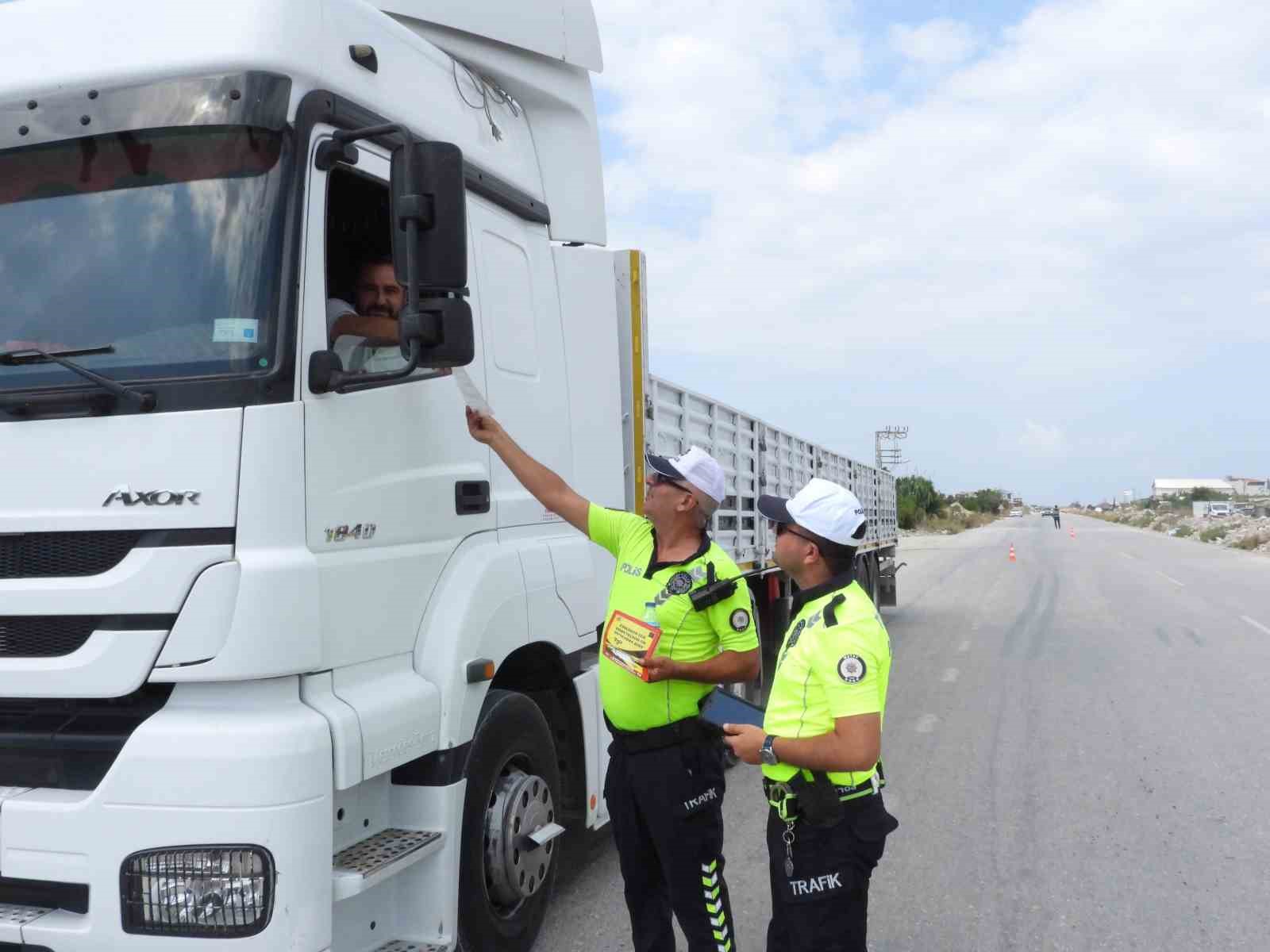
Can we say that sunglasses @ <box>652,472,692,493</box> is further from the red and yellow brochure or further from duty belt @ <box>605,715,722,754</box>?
duty belt @ <box>605,715,722,754</box>

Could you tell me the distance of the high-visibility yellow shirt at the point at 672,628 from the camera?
3.31m

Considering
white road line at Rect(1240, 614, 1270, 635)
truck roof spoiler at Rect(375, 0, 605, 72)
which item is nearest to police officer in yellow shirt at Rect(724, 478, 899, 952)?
truck roof spoiler at Rect(375, 0, 605, 72)

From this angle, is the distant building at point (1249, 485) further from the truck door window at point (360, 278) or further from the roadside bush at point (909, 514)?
the truck door window at point (360, 278)

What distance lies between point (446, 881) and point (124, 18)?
8.26ft

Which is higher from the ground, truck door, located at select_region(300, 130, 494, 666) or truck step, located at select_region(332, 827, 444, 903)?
truck door, located at select_region(300, 130, 494, 666)

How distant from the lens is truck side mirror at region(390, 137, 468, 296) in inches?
108

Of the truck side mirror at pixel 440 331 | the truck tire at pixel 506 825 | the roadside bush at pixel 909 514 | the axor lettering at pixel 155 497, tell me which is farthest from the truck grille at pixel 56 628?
the roadside bush at pixel 909 514

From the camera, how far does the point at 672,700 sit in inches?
130

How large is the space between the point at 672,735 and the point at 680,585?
1.52 feet

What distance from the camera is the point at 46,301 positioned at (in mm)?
2797

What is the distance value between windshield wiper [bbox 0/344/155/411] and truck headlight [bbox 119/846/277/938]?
105 centimetres

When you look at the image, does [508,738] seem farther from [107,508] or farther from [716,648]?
[107,508]

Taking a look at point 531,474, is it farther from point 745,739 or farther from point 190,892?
point 190,892

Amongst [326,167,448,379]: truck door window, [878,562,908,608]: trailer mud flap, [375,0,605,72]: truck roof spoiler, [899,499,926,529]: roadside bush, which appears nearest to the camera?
[326,167,448,379]: truck door window
